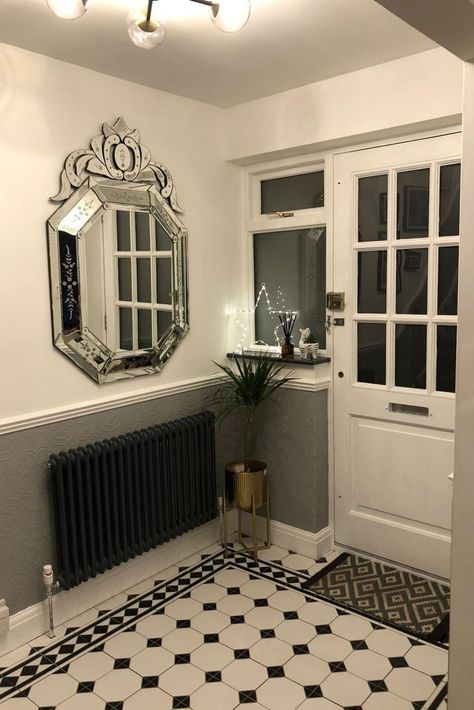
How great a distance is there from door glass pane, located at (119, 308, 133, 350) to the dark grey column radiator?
0.44 m

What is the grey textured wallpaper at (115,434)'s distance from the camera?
8.61ft

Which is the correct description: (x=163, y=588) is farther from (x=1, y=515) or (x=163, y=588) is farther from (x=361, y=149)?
(x=361, y=149)

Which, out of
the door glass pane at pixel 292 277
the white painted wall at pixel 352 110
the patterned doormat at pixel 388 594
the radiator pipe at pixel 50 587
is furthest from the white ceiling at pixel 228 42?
the patterned doormat at pixel 388 594

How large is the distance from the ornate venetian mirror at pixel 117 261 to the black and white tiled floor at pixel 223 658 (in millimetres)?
1167

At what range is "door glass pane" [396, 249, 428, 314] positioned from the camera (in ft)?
9.89

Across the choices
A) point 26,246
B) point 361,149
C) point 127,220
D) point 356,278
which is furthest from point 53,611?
point 361,149

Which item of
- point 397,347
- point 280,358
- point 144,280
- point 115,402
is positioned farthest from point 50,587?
point 397,347

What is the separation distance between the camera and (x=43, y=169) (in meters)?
2.64

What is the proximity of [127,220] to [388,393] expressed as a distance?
5.26 ft

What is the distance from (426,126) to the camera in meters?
2.85

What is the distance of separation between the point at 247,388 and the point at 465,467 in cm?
176

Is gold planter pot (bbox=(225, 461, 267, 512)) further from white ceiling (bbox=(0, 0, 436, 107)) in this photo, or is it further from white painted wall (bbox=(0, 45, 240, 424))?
white ceiling (bbox=(0, 0, 436, 107))

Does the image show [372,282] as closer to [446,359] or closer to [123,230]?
[446,359]

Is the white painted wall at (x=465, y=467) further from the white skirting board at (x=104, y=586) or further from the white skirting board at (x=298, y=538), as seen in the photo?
the white skirting board at (x=104, y=586)
